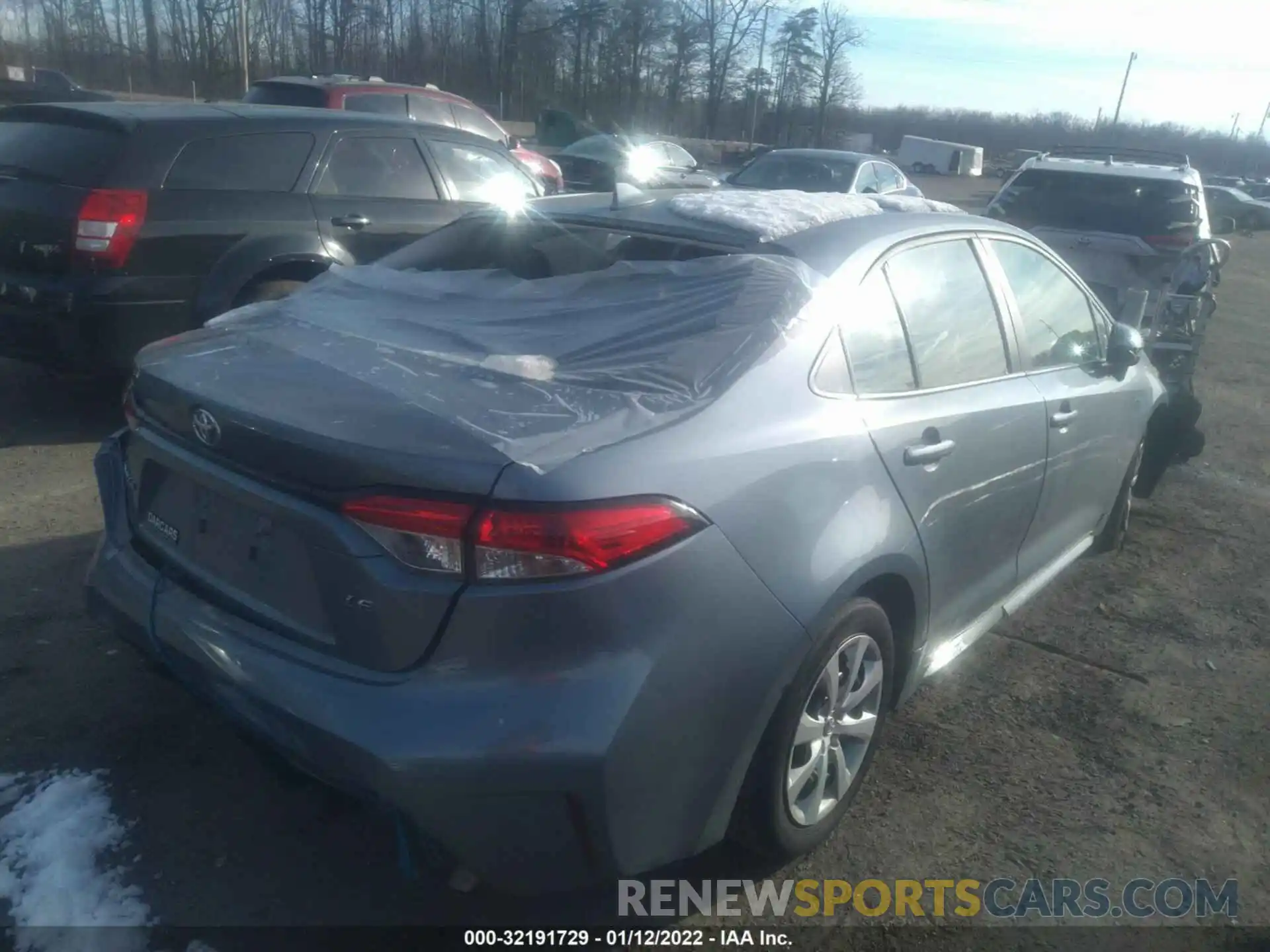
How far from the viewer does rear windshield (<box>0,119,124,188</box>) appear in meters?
5.46

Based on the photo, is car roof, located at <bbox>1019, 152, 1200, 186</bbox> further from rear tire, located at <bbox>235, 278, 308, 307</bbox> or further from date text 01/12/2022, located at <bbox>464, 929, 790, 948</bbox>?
date text 01/12/2022, located at <bbox>464, 929, 790, 948</bbox>

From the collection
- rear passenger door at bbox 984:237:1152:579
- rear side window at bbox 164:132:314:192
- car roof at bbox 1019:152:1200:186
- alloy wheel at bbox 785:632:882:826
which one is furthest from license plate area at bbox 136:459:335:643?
car roof at bbox 1019:152:1200:186

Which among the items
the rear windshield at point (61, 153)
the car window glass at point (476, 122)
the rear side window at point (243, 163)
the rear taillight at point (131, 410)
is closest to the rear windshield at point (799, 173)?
the car window glass at point (476, 122)

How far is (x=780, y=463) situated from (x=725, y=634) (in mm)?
439

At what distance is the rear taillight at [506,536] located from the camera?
2.10m

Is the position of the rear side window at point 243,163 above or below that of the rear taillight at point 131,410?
above

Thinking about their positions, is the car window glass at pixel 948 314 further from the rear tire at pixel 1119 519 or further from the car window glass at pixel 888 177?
the car window glass at pixel 888 177

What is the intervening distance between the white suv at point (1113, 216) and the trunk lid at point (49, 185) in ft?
22.5

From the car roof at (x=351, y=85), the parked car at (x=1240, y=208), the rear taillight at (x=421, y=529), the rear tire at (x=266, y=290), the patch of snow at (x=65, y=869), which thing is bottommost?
the parked car at (x=1240, y=208)

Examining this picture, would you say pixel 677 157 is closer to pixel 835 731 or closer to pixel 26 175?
Result: pixel 26 175

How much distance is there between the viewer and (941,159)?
181 feet

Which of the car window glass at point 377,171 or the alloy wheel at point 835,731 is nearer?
the alloy wheel at point 835,731

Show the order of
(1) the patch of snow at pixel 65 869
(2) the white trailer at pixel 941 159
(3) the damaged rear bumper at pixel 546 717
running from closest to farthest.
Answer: (3) the damaged rear bumper at pixel 546 717
(1) the patch of snow at pixel 65 869
(2) the white trailer at pixel 941 159

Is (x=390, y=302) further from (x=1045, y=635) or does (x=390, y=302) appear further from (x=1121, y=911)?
(x=1045, y=635)
